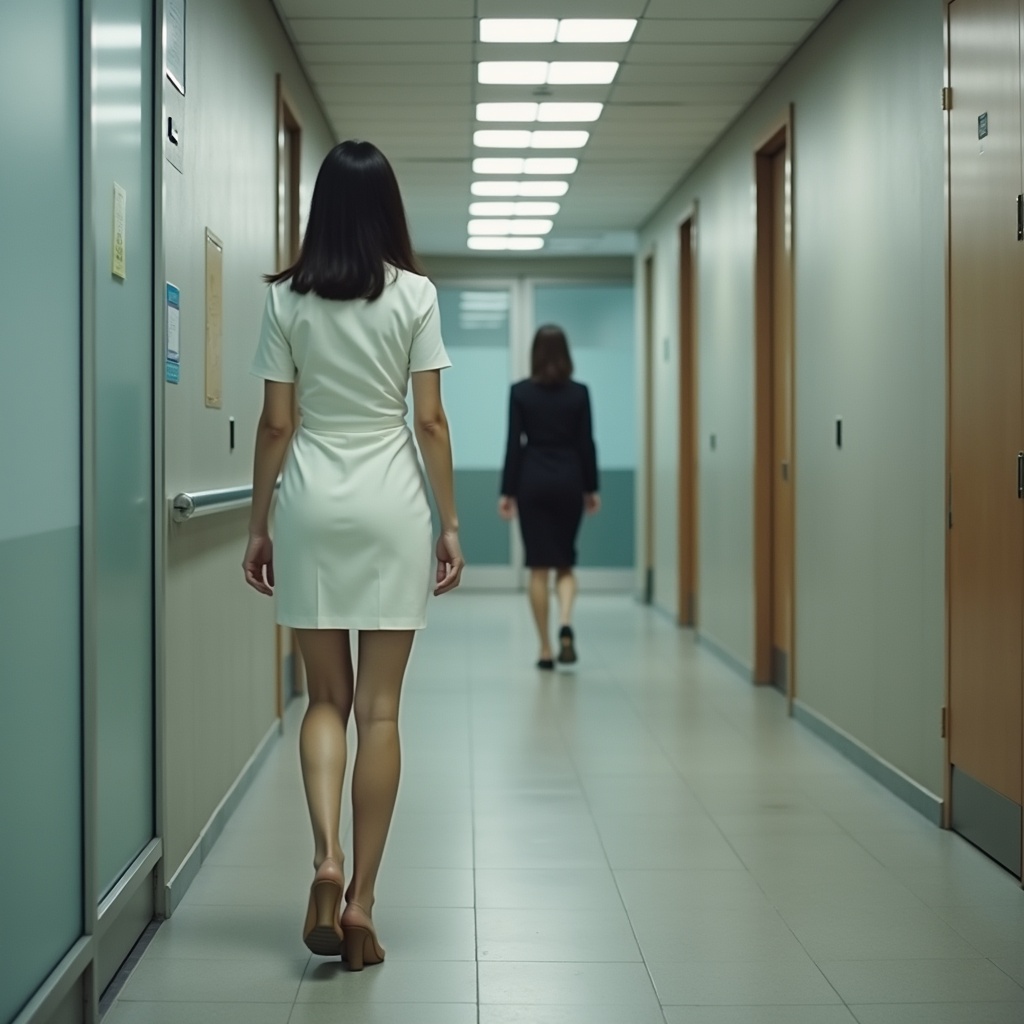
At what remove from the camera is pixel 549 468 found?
7.81 m

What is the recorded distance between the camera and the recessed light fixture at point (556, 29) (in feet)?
18.8

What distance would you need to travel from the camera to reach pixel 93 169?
8.70ft

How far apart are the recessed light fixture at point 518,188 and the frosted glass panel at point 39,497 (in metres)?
6.87

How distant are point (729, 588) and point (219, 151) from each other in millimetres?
4310

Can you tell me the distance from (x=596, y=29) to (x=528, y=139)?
2161 mm

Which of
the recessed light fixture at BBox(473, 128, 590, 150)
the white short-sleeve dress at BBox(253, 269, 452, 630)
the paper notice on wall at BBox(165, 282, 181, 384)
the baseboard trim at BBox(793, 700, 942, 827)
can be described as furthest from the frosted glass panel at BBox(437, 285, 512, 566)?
the white short-sleeve dress at BBox(253, 269, 452, 630)

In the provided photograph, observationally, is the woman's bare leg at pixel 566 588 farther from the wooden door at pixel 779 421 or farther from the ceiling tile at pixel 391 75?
the ceiling tile at pixel 391 75

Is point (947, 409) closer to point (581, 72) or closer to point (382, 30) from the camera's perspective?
point (382, 30)

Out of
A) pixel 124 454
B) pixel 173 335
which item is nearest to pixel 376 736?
pixel 124 454

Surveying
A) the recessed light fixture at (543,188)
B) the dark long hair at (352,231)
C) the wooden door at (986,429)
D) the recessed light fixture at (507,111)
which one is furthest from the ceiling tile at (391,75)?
the dark long hair at (352,231)

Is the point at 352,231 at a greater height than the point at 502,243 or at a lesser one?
lesser

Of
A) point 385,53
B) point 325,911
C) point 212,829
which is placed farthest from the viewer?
point 385,53

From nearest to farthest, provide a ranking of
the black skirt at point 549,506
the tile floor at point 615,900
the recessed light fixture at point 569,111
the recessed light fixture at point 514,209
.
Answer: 1. the tile floor at point 615,900
2. the recessed light fixture at point 569,111
3. the black skirt at point 549,506
4. the recessed light fixture at point 514,209

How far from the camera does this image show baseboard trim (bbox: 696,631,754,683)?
7.23 metres
